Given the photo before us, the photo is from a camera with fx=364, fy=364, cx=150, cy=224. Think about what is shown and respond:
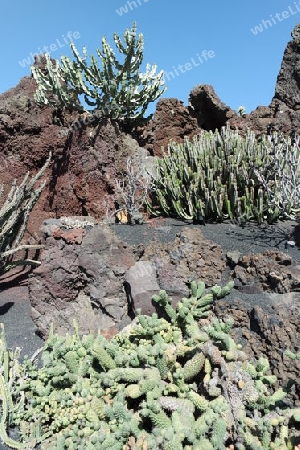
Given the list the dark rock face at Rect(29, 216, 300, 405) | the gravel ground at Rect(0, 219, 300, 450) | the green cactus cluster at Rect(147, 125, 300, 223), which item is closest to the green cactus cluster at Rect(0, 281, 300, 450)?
the dark rock face at Rect(29, 216, 300, 405)

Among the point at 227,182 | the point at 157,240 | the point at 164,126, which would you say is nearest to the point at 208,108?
the point at 164,126

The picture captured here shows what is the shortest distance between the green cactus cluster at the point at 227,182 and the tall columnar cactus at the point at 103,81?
1.45 m

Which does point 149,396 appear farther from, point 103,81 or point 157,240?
point 103,81

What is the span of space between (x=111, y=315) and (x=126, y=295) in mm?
245

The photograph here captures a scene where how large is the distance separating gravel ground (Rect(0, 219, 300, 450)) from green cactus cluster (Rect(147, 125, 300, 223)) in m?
0.26

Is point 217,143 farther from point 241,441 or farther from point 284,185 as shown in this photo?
point 241,441

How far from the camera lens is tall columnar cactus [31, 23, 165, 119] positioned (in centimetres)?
608

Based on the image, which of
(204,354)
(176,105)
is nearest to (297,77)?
(176,105)

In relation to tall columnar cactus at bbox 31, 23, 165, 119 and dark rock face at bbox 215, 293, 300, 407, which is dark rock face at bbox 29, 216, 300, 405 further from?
tall columnar cactus at bbox 31, 23, 165, 119

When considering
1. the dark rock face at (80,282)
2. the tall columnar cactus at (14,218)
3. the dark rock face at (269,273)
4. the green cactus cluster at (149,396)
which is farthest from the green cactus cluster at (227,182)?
the green cactus cluster at (149,396)

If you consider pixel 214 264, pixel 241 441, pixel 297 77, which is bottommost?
pixel 241 441

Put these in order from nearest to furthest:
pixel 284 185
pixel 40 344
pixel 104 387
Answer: pixel 104 387 → pixel 40 344 → pixel 284 185

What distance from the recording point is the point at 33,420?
244 centimetres

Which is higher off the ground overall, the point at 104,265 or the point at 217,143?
the point at 217,143
